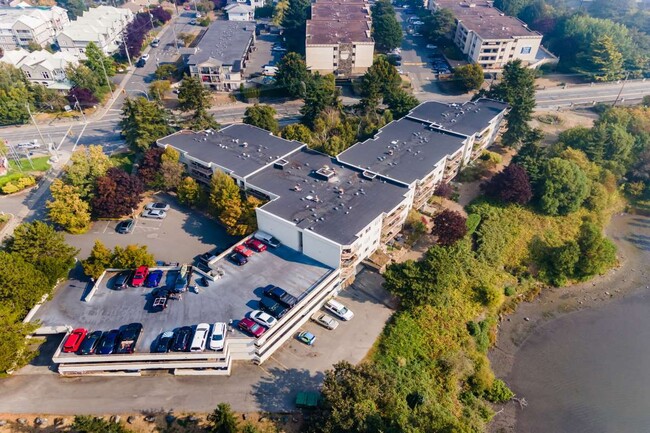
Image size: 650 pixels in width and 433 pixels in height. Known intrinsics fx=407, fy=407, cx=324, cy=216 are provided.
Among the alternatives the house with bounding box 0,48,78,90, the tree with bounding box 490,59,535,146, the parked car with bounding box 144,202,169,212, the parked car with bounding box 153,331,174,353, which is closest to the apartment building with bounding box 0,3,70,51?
the house with bounding box 0,48,78,90

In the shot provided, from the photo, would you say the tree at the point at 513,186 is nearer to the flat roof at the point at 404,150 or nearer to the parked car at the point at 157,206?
the flat roof at the point at 404,150

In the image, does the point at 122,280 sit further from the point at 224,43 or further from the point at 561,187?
the point at 224,43

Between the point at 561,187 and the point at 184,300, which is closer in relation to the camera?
the point at 184,300

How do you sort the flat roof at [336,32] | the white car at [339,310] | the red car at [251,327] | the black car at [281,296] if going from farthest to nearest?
the flat roof at [336,32]
the white car at [339,310]
the black car at [281,296]
the red car at [251,327]

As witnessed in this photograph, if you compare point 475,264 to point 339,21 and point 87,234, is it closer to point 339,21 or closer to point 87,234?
point 87,234

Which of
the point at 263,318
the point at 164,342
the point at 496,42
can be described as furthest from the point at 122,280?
the point at 496,42

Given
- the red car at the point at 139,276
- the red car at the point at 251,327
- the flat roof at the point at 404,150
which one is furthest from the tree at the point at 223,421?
the flat roof at the point at 404,150

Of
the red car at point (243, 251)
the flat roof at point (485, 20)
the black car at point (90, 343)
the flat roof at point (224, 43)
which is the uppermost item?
the flat roof at point (485, 20)

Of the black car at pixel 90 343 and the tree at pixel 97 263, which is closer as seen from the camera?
the black car at pixel 90 343
